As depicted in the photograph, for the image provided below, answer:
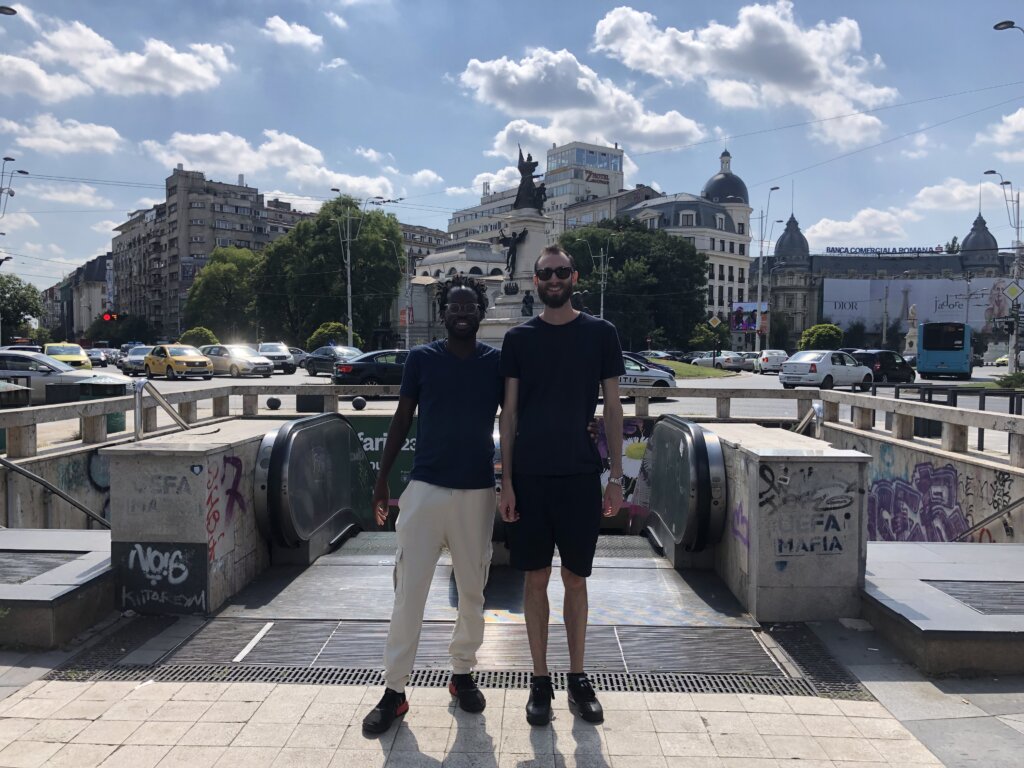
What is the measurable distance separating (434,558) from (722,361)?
51.4 metres

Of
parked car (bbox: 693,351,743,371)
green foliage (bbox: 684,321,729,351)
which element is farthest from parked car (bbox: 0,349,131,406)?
green foliage (bbox: 684,321,729,351)

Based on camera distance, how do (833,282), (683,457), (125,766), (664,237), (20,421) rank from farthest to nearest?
(833,282) < (664,237) < (20,421) < (683,457) < (125,766)

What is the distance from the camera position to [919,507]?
9375 millimetres

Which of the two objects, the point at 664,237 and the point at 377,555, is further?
the point at 664,237

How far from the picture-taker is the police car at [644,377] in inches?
931

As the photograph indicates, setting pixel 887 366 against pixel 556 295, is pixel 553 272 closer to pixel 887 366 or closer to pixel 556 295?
pixel 556 295

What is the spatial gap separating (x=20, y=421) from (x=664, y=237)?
68842 mm

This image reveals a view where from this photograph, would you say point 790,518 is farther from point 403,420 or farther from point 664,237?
point 664,237

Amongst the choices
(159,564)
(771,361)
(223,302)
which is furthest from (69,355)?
(223,302)

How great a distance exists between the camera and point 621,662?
13.1 feet

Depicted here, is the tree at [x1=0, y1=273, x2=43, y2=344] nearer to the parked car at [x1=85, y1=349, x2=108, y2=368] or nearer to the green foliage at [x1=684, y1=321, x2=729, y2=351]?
the parked car at [x1=85, y1=349, x2=108, y2=368]

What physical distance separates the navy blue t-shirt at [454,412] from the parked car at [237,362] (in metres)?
32.2

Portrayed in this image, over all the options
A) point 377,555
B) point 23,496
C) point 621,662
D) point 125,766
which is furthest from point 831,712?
point 23,496

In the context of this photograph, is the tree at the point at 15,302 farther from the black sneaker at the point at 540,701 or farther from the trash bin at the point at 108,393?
the black sneaker at the point at 540,701
